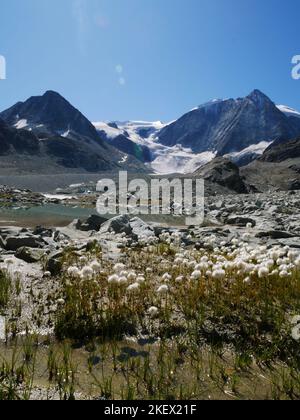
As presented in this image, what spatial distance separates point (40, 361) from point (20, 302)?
2433 mm

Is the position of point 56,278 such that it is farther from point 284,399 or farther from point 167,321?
point 284,399

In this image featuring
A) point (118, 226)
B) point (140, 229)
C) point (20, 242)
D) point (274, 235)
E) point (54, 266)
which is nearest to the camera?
point (54, 266)

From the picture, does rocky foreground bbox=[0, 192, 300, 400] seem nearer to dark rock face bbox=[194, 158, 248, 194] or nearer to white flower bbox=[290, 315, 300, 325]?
white flower bbox=[290, 315, 300, 325]

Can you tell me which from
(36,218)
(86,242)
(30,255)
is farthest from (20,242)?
(36,218)

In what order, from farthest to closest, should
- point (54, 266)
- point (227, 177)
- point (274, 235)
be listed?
point (227, 177) < point (274, 235) < point (54, 266)

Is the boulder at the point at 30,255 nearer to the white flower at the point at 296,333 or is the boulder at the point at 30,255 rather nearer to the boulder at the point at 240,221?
the white flower at the point at 296,333

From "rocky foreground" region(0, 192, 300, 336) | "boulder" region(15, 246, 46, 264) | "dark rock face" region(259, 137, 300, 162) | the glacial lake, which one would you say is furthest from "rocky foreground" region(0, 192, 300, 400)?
"dark rock face" region(259, 137, 300, 162)

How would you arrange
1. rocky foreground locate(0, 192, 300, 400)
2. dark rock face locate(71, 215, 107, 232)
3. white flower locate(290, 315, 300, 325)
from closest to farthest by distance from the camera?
rocky foreground locate(0, 192, 300, 400), white flower locate(290, 315, 300, 325), dark rock face locate(71, 215, 107, 232)

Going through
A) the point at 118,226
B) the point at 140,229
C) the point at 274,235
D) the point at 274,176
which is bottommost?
the point at 274,235

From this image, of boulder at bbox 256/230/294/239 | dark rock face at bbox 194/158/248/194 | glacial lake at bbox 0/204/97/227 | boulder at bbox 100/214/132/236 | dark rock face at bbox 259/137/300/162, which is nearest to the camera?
boulder at bbox 256/230/294/239

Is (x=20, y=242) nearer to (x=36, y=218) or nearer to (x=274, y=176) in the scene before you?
(x=36, y=218)

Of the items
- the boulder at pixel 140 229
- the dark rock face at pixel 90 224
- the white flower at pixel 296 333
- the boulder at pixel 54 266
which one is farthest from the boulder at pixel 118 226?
the white flower at pixel 296 333
